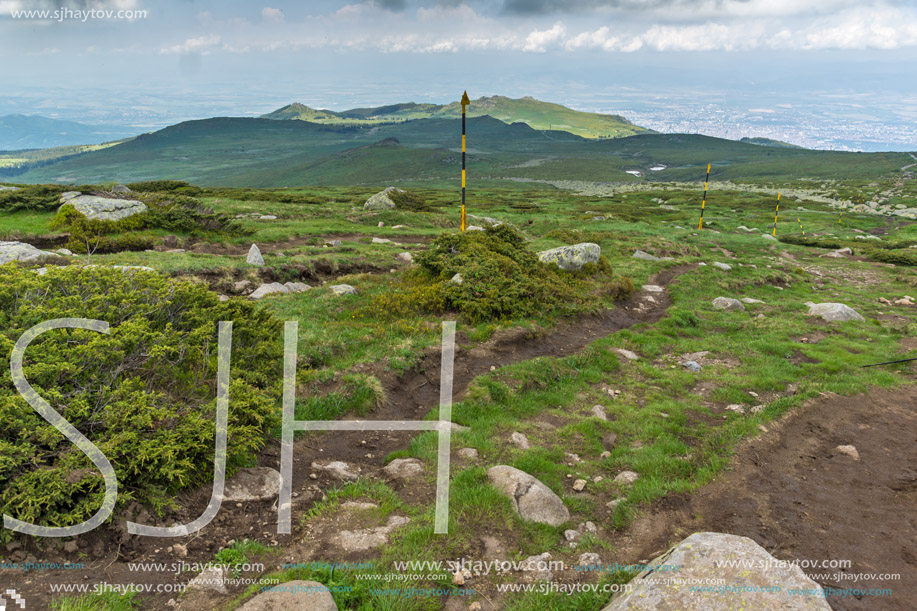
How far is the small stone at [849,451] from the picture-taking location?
8.99m

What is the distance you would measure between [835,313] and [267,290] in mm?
23278

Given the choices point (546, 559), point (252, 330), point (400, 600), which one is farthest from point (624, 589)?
point (252, 330)

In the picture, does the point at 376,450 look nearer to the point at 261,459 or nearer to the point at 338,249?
the point at 261,459

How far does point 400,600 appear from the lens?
5.33 meters

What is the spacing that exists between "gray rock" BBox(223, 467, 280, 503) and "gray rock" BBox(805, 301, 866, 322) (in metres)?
22.1

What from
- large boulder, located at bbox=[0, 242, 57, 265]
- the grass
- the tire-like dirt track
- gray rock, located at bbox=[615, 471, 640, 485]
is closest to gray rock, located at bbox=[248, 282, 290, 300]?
the grass

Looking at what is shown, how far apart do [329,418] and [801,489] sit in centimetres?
885

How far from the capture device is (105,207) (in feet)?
83.9

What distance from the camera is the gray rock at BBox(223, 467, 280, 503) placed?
6.83m

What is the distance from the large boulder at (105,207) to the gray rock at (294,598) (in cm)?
2695

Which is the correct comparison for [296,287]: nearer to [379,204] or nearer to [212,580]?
[212,580]

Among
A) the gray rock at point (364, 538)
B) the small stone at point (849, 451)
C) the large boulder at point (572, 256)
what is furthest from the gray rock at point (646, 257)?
the gray rock at point (364, 538)

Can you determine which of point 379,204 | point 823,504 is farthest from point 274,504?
point 379,204

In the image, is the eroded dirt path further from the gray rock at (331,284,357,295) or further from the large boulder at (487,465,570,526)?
the gray rock at (331,284,357,295)
